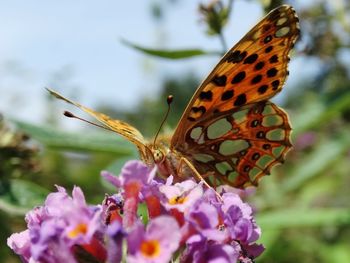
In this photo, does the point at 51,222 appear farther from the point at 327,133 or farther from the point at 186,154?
the point at 327,133

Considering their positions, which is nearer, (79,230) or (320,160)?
(79,230)

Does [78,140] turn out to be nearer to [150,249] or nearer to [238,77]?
[238,77]

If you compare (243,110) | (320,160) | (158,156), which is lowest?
(320,160)

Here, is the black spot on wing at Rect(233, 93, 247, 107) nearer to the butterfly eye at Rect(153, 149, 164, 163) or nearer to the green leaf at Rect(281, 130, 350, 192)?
the butterfly eye at Rect(153, 149, 164, 163)

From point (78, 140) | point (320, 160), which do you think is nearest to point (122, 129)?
point (78, 140)

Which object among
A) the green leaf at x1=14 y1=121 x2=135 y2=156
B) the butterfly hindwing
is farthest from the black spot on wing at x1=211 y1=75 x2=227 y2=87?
the green leaf at x1=14 y1=121 x2=135 y2=156

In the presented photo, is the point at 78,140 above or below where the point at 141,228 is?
below

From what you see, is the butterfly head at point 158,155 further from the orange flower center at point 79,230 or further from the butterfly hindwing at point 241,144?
the orange flower center at point 79,230

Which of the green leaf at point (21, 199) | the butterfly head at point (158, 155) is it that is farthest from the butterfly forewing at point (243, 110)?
the green leaf at point (21, 199)
